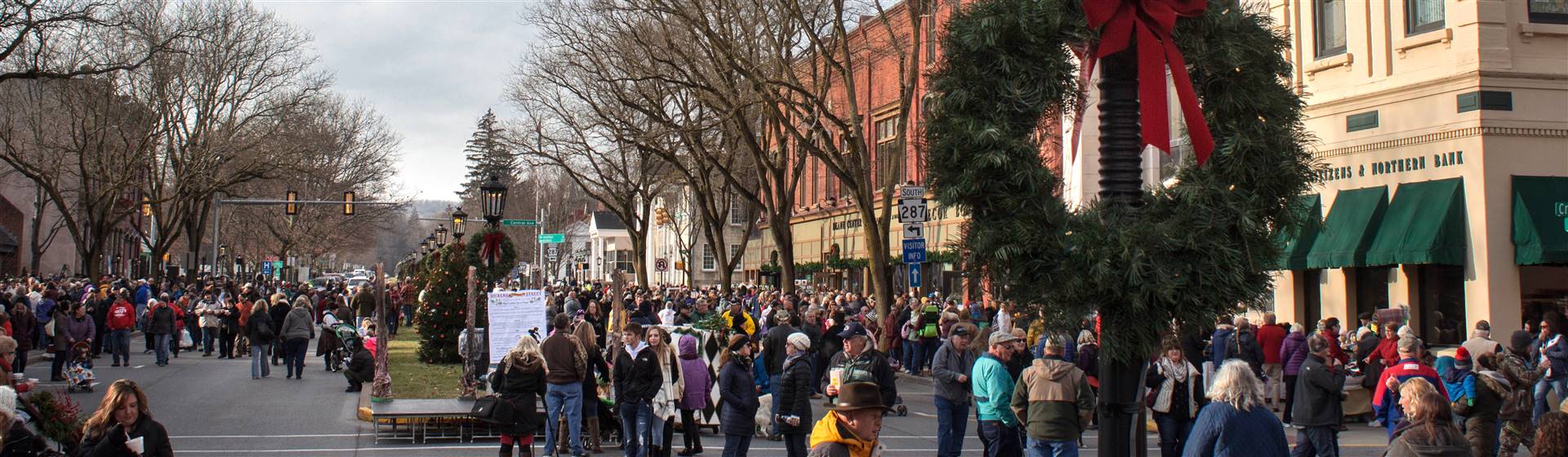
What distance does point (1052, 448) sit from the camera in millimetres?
10680

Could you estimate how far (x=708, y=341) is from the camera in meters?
15.8

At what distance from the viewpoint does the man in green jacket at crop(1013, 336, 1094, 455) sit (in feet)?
34.5

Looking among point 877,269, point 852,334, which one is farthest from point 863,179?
point 852,334

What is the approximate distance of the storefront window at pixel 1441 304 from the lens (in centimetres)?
2012

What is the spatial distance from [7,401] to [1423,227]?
18692 millimetres

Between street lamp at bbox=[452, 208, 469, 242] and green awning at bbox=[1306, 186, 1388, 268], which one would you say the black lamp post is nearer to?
green awning at bbox=[1306, 186, 1388, 268]

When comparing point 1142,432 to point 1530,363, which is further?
point 1530,363

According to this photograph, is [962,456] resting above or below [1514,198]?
below

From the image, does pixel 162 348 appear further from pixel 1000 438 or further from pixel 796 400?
pixel 1000 438

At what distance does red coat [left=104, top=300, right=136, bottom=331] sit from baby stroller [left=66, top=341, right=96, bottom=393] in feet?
10.6

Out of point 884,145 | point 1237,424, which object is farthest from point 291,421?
point 884,145

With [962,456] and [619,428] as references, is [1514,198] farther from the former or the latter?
[619,428]

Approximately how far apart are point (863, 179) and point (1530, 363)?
1426 centimetres

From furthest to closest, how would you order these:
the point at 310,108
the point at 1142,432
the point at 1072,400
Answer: the point at 310,108 → the point at 1072,400 → the point at 1142,432
